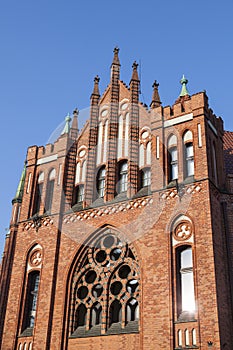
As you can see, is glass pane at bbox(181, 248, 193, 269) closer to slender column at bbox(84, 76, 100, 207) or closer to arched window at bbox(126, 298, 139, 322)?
arched window at bbox(126, 298, 139, 322)

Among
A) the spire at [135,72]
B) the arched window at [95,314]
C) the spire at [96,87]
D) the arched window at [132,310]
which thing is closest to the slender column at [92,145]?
the spire at [96,87]

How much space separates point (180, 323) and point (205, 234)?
10.4 ft

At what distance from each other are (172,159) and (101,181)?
3.62 meters

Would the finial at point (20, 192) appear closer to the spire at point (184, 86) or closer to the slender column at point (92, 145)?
the slender column at point (92, 145)

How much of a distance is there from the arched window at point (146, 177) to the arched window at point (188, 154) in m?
1.71

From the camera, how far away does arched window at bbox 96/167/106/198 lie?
21.2 m

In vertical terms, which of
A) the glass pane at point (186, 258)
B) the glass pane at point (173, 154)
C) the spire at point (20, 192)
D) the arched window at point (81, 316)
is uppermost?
the spire at point (20, 192)

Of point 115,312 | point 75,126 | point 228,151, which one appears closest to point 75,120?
point 75,126

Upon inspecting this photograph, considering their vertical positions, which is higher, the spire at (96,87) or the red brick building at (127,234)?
the spire at (96,87)

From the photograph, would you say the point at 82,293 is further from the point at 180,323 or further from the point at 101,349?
the point at 180,323

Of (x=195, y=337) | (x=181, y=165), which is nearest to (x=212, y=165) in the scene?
(x=181, y=165)

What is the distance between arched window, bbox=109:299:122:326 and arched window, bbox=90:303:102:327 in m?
0.56

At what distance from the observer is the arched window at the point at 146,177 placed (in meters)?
20.0

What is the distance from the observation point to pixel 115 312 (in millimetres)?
17984
